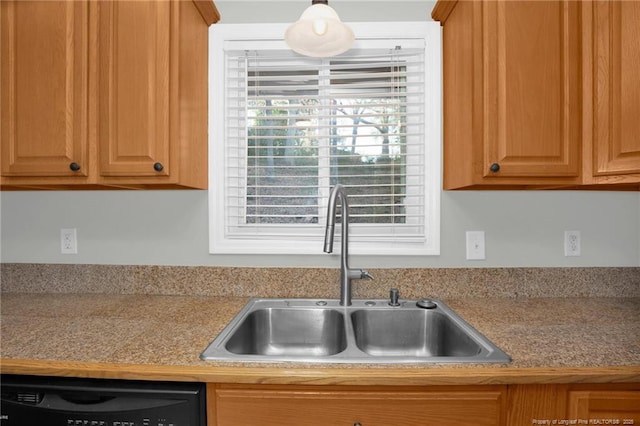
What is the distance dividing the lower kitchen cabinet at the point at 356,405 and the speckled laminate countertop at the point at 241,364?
0.17ft

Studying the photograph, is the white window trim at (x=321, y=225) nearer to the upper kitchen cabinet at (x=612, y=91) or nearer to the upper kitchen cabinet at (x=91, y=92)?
the upper kitchen cabinet at (x=91, y=92)

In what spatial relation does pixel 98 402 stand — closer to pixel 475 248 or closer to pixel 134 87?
pixel 134 87

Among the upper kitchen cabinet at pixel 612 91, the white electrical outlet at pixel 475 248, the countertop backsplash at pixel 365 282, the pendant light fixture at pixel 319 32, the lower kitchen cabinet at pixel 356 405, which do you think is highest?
the pendant light fixture at pixel 319 32

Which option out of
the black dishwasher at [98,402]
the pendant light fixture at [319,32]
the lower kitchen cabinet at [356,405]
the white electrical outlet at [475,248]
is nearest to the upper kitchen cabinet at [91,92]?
the pendant light fixture at [319,32]

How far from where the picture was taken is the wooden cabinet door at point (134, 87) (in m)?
1.22

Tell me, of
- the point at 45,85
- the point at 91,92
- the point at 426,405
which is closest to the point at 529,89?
the point at 426,405

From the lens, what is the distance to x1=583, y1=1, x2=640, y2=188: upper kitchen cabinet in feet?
3.56

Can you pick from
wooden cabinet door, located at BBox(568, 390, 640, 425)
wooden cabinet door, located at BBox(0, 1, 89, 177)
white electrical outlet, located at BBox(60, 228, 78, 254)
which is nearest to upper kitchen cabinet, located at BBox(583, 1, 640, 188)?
wooden cabinet door, located at BBox(568, 390, 640, 425)

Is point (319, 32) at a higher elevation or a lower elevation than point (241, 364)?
higher

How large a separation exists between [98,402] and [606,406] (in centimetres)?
135

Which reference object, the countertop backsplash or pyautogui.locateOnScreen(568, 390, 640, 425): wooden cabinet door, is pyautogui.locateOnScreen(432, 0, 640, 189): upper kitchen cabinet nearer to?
the countertop backsplash

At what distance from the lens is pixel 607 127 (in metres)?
1.14

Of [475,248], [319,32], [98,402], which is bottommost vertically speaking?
[98,402]

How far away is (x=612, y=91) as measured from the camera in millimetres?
1135
